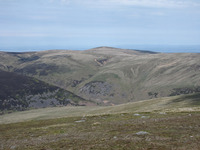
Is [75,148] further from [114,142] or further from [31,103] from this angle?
[31,103]

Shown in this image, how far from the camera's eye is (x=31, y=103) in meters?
193

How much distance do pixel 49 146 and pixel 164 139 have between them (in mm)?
11999

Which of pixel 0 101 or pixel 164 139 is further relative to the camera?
pixel 0 101

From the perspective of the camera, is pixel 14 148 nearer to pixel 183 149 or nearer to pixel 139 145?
pixel 139 145

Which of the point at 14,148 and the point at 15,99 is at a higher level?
the point at 14,148

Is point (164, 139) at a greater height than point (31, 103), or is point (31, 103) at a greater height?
point (164, 139)

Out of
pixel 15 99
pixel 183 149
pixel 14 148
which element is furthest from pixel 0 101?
pixel 183 149

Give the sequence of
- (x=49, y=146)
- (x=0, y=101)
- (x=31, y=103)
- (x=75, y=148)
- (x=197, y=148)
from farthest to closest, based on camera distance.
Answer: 1. (x=31, y=103)
2. (x=0, y=101)
3. (x=49, y=146)
4. (x=75, y=148)
5. (x=197, y=148)

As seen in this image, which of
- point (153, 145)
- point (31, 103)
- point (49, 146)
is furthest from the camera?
point (31, 103)

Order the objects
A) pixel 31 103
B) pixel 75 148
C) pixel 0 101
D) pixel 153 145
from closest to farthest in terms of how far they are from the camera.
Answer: pixel 153 145 < pixel 75 148 < pixel 0 101 < pixel 31 103

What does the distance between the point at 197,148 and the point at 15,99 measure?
627 feet

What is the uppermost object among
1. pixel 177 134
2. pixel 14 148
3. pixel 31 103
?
pixel 177 134

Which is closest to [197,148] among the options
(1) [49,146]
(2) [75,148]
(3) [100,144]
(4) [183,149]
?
(4) [183,149]

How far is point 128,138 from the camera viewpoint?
24.8 m
